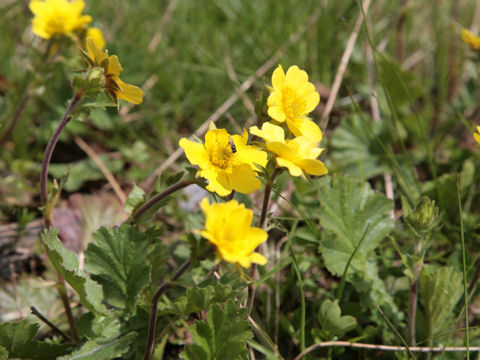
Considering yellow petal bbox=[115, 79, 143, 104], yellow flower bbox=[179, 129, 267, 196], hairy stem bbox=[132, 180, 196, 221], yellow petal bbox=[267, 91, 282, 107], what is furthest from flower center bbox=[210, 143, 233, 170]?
yellow petal bbox=[115, 79, 143, 104]

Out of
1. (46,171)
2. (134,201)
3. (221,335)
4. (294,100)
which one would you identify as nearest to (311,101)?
(294,100)

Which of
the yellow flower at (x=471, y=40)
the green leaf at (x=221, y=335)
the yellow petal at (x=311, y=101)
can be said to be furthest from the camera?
the yellow flower at (x=471, y=40)

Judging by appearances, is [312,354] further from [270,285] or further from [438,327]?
[438,327]

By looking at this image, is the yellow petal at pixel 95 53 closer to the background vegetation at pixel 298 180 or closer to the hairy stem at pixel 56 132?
the hairy stem at pixel 56 132

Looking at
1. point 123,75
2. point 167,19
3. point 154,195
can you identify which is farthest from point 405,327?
point 167,19

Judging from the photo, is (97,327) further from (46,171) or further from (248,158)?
(248,158)

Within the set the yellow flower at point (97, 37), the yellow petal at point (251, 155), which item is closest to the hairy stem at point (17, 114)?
the yellow flower at point (97, 37)
